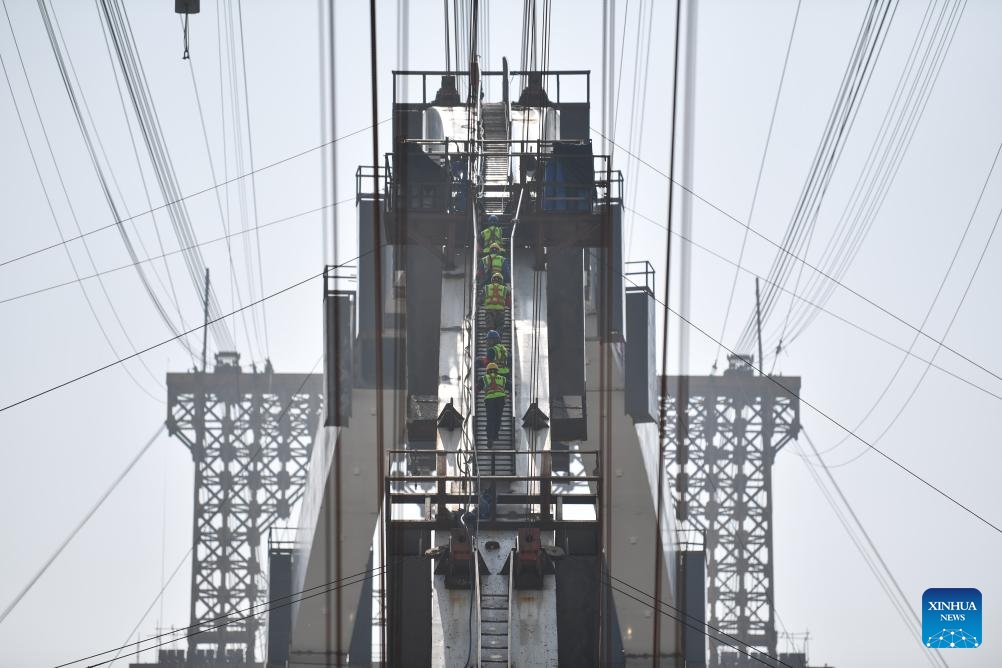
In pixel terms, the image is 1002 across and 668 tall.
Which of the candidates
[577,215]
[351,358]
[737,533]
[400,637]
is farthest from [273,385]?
[400,637]

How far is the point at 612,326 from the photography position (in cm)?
2831

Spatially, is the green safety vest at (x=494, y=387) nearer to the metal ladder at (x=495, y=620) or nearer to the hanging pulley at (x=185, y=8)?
the metal ladder at (x=495, y=620)

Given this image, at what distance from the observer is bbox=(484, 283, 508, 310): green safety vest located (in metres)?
19.8

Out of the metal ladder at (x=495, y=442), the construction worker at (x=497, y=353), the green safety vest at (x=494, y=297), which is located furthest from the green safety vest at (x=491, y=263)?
the construction worker at (x=497, y=353)

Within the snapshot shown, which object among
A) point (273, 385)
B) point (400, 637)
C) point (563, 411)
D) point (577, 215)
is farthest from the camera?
point (273, 385)

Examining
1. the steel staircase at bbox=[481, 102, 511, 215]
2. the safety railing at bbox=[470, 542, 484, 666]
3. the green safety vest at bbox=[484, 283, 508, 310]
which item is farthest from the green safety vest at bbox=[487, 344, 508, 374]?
the steel staircase at bbox=[481, 102, 511, 215]

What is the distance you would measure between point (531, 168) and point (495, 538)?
9.55 metres

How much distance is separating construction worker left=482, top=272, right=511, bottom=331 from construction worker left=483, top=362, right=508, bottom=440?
1.79 metres

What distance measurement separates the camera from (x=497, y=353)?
18000 millimetres

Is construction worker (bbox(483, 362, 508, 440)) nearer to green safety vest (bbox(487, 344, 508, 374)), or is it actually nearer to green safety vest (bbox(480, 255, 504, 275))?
green safety vest (bbox(487, 344, 508, 374))

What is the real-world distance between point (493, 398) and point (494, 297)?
256 centimetres

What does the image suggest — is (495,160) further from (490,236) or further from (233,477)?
(233,477)

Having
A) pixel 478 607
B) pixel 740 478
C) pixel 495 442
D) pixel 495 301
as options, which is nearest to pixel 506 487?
pixel 495 442

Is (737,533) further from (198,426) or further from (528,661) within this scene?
(528,661)
